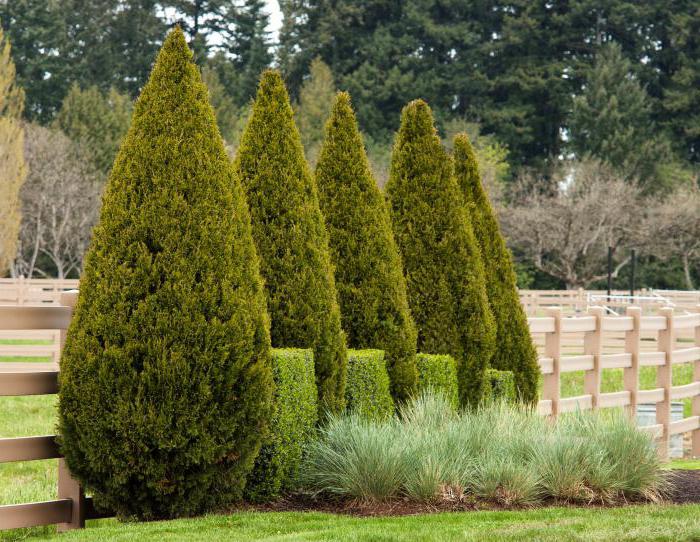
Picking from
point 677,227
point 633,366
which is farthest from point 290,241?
point 677,227

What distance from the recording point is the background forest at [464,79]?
158ft

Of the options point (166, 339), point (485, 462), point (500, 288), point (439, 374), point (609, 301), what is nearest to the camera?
point (166, 339)

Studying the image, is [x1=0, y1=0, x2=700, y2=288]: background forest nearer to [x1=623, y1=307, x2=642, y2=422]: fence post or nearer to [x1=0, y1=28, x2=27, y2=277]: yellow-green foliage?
[x1=0, y1=28, x2=27, y2=277]: yellow-green foliage

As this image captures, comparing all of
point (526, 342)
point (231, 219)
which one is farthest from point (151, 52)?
point (231, 219)

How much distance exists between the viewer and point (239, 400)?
6164mm

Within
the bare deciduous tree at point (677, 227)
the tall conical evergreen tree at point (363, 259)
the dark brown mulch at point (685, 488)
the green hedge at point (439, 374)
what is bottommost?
the dark brown mulch at point (685, 488)

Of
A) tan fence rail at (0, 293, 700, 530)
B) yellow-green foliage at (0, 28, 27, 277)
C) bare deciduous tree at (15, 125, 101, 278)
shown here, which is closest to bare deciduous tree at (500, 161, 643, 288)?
bare deciduous tree at (15, 125, 101, 278)

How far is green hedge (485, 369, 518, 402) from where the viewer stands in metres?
10.0

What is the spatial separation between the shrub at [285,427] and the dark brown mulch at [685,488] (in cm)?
258

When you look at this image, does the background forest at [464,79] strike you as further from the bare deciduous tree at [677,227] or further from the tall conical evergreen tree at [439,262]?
the tall conical evergreen tree at [439,262]

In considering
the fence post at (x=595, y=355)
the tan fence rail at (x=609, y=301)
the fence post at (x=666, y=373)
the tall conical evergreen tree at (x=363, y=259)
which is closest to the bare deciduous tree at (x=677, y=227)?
the tan fence rail at (x=609, y=301)

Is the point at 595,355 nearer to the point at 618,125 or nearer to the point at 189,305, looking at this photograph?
the point at 189,305

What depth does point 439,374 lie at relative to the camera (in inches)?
353

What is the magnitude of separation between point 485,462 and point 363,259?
241 centimetres
